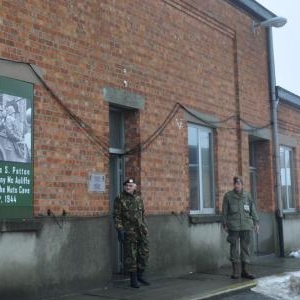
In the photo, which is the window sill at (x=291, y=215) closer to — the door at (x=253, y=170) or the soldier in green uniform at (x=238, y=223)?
the door at (x=253, y=170)

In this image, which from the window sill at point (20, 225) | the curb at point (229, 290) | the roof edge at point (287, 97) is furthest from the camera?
the roof edge at point (287, 97)

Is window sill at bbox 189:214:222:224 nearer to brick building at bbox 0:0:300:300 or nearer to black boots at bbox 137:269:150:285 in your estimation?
brick building at bbox 0:0:300:300

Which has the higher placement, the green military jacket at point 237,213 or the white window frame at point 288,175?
the white window frame at point 288,175

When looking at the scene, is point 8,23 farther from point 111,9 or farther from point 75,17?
point 111,9

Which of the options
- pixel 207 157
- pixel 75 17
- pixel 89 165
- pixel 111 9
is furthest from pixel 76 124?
pixel 207 157

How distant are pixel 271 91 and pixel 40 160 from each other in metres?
9.21

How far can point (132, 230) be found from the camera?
8984mm

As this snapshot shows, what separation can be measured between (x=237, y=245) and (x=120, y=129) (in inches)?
126

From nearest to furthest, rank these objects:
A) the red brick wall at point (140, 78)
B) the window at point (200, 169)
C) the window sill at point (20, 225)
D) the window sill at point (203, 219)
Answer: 1. the window sill at point (20, 225)
2. the red brick wall at point (140, 78)
3. the window sill at point (203, 219)
4. the window at point (200, 169)

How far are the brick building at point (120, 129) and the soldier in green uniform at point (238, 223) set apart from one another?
945 millimetres

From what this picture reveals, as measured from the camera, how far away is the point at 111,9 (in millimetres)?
9828

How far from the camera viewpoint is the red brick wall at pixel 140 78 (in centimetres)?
830

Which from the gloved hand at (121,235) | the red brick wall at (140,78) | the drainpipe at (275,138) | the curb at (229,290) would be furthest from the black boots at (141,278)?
the drainpipe at (275,138)

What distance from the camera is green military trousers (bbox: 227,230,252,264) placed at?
10.6 m
